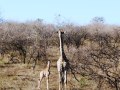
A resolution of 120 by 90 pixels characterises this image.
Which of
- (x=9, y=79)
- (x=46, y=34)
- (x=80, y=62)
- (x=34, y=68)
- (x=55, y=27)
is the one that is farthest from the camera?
(x=55, y=27)

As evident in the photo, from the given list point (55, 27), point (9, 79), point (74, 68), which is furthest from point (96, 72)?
point (55, 27)

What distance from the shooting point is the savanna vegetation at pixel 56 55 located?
73.9ft

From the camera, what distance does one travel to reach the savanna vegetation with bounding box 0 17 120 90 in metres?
22.5

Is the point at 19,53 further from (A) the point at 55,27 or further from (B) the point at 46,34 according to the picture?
(A) the point at 55,27

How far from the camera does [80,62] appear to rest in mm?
26797

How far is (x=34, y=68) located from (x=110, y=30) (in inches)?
805

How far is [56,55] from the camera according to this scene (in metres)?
36.3

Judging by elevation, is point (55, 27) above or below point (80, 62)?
above

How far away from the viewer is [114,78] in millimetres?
22078

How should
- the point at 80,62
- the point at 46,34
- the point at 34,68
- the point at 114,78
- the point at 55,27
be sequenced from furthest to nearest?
the point at 55,27
the point at 46,34
the point at 34,68
the point at 80,62
the point at 114,78

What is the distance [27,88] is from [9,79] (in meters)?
3.42

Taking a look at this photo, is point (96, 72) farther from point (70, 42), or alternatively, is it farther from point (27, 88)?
point (70, 42)

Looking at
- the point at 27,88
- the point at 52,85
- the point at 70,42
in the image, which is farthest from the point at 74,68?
the point at 70,42

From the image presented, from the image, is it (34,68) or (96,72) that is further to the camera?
(34,68)
